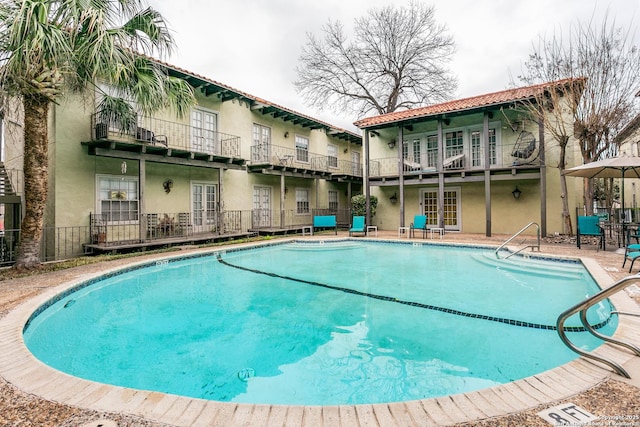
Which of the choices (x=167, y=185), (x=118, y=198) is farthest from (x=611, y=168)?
(x=118, y=198)

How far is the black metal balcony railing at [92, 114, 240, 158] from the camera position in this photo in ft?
33.0

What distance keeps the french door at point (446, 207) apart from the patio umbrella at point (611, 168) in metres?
6.39

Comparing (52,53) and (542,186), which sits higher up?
(52,53)

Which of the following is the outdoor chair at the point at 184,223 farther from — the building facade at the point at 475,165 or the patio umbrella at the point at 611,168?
the patio umbrella at the point at 611,168

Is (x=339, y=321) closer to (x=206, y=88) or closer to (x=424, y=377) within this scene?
(x=424, y=377)

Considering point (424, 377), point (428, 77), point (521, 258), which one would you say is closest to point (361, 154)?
point (428, 77)

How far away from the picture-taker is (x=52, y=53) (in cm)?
598

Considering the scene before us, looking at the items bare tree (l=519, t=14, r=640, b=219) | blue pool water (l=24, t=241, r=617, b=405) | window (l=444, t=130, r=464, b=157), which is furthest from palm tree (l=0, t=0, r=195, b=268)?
window (l=444, t=130, r=464, b=157)

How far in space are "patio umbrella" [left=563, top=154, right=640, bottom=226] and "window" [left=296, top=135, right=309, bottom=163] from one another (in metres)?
12.2

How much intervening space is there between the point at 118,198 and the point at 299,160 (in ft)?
30.8

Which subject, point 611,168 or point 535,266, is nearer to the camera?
point 535,266

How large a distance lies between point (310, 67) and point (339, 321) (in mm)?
22245

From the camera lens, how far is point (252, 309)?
17.9 ft

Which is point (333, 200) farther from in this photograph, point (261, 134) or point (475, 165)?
point (475, 165)
